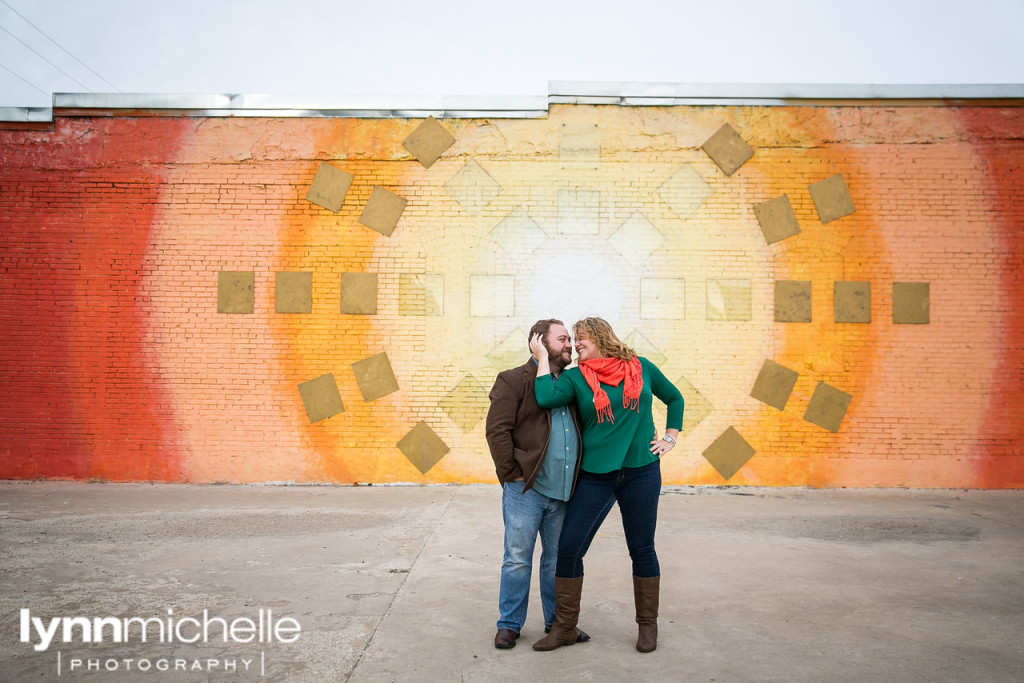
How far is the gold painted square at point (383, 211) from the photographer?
8625mm

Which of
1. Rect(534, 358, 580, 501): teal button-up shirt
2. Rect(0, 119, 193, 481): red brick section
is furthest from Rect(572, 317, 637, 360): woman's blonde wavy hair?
Rect(0, 119, 193, 481): red brick section

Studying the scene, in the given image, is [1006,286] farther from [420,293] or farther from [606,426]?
[606,426]

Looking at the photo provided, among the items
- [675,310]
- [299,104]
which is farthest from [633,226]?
[299,104]

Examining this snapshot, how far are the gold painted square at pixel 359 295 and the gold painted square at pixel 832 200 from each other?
5159mm

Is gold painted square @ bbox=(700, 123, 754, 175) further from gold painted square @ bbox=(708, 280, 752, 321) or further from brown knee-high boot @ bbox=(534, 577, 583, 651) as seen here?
brown knee-high boot @ bbox=(534, 577, 583, 651)

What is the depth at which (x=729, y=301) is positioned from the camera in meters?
8.50

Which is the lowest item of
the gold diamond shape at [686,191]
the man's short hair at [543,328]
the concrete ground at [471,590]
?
the concrete ground at [471,590]

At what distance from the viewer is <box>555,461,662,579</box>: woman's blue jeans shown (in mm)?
3445

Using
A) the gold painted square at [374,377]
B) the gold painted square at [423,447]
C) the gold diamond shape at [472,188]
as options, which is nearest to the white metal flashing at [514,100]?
the gold diamond shape at [472,188]

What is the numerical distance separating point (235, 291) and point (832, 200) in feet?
22.8

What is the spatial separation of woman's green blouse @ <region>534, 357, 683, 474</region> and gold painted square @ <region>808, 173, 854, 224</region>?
6.02 m

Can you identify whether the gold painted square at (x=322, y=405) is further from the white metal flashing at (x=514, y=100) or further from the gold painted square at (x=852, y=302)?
the gold painted square at (x=852, y=302)

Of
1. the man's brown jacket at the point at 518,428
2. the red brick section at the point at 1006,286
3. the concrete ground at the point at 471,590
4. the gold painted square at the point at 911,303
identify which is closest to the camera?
the concrete ground at the point at 471,590

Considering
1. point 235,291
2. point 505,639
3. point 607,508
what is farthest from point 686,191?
point 505,639
